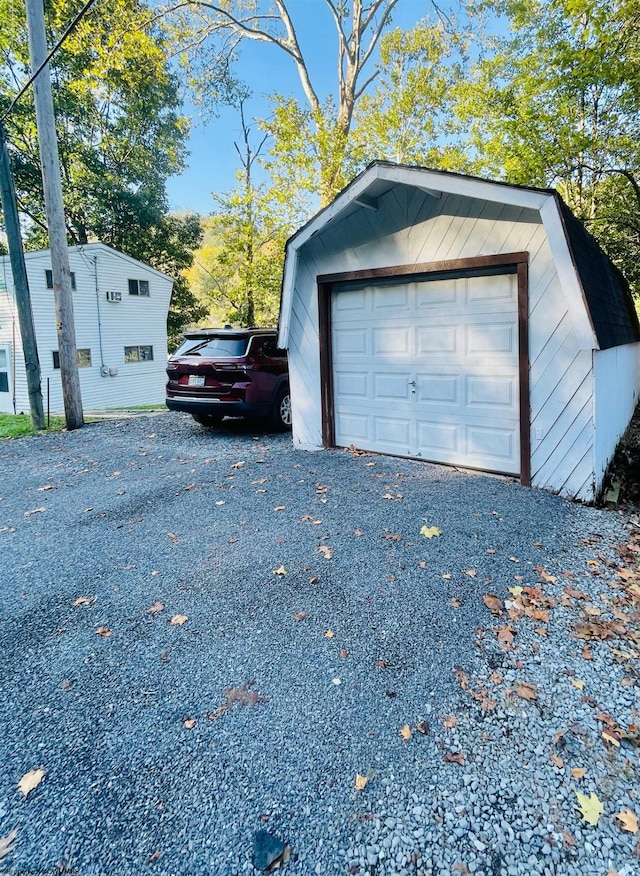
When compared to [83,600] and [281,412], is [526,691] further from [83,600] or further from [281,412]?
[281,412]

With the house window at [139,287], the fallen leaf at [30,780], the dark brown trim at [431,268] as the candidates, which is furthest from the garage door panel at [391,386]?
the house window at [139,287]

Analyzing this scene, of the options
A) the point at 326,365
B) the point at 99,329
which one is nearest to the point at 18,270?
the point at 326,365

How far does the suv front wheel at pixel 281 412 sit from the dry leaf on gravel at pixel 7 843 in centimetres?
658

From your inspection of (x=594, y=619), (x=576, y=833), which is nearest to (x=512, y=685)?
(x=576, y=833)

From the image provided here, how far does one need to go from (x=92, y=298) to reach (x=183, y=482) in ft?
48.9

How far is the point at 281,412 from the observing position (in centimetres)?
818

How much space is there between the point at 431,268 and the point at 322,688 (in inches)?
187

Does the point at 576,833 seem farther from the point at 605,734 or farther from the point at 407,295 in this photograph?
the point at 407,295

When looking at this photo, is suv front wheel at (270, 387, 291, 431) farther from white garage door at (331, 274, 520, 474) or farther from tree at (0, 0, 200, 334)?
tree at (0, 0, 200, 334)

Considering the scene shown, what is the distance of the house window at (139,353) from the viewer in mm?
19383

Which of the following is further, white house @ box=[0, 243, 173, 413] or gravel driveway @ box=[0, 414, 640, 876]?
white house @ box=[0, 243, 173, 413]

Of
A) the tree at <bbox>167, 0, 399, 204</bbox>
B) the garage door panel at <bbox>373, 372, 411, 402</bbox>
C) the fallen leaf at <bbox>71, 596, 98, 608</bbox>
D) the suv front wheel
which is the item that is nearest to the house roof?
the garage door panel at <bbox>373, 372, 411, 402</bbox>

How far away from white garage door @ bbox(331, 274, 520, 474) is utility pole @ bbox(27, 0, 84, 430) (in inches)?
218

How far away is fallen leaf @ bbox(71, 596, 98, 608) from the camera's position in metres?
3.12
